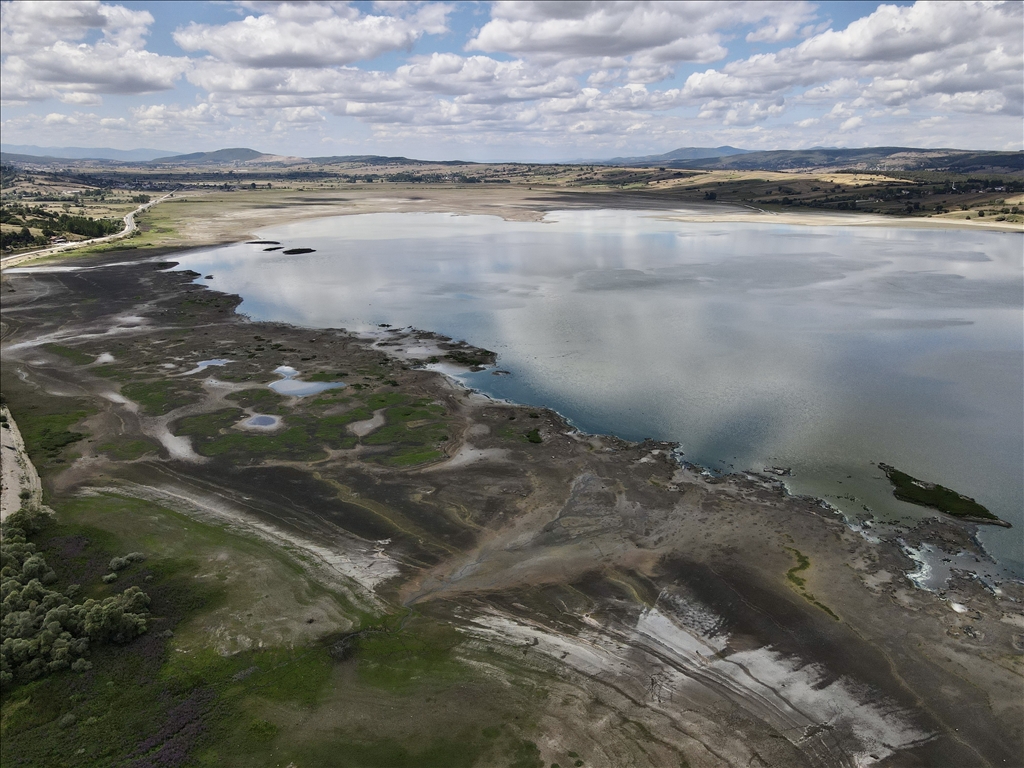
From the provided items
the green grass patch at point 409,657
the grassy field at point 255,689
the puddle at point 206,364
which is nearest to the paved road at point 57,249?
the puddle at point 206,364

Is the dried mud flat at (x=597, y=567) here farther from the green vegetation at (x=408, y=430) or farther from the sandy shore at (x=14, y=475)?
the sandy shore at (x=14, y=475)

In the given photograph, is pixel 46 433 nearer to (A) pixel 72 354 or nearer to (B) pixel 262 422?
(B) pixel 262 422

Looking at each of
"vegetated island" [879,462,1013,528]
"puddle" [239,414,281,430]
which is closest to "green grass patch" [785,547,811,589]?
"vegetated island" [879,462,1013,528]

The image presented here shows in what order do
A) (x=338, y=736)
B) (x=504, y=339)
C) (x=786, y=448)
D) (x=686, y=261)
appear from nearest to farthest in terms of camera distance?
(x=338, y=736) → (x=786, y=448) → (x=504, y=339) → (x=686, y=261)

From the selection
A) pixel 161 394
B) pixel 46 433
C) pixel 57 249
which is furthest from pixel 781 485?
pixel 57 249

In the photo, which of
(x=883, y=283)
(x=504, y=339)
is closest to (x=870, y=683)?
(x=504, y=339)

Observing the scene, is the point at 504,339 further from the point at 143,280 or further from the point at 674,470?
the point at 143,280
